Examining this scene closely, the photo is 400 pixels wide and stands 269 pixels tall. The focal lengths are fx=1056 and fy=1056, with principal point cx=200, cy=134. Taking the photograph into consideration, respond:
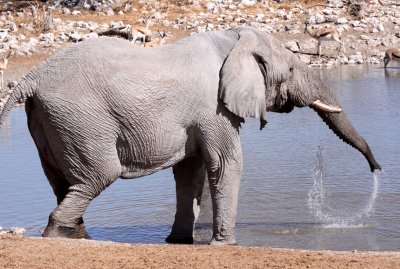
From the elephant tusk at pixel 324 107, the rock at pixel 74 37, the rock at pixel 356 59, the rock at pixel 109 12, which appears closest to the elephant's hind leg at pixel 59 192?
the elephant tusk at pixel 324 107

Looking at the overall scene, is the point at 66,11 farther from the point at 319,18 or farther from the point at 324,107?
the point at 324,107

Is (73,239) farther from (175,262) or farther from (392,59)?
(392,59)

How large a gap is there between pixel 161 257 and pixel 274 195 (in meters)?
4.57

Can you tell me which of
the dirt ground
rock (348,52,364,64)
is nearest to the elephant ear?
the dirt ground

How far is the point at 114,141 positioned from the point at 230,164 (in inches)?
39.9

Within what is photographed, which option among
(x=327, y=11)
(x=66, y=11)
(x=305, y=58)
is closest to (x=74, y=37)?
(x=66, y=11)

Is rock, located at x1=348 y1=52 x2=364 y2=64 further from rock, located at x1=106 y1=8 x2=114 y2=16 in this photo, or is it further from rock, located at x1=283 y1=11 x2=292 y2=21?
rock, located at x1=106 y1=8 x2=114 y2=16

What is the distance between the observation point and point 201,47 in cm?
888

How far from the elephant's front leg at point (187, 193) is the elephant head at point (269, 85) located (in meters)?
0.76

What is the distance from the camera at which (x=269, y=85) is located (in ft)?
30.1

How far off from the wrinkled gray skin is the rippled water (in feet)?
4.40

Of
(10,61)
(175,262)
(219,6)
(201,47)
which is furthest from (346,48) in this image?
(175,262)

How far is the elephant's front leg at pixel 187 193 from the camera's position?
941cm

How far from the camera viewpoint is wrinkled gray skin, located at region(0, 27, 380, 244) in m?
8.42
